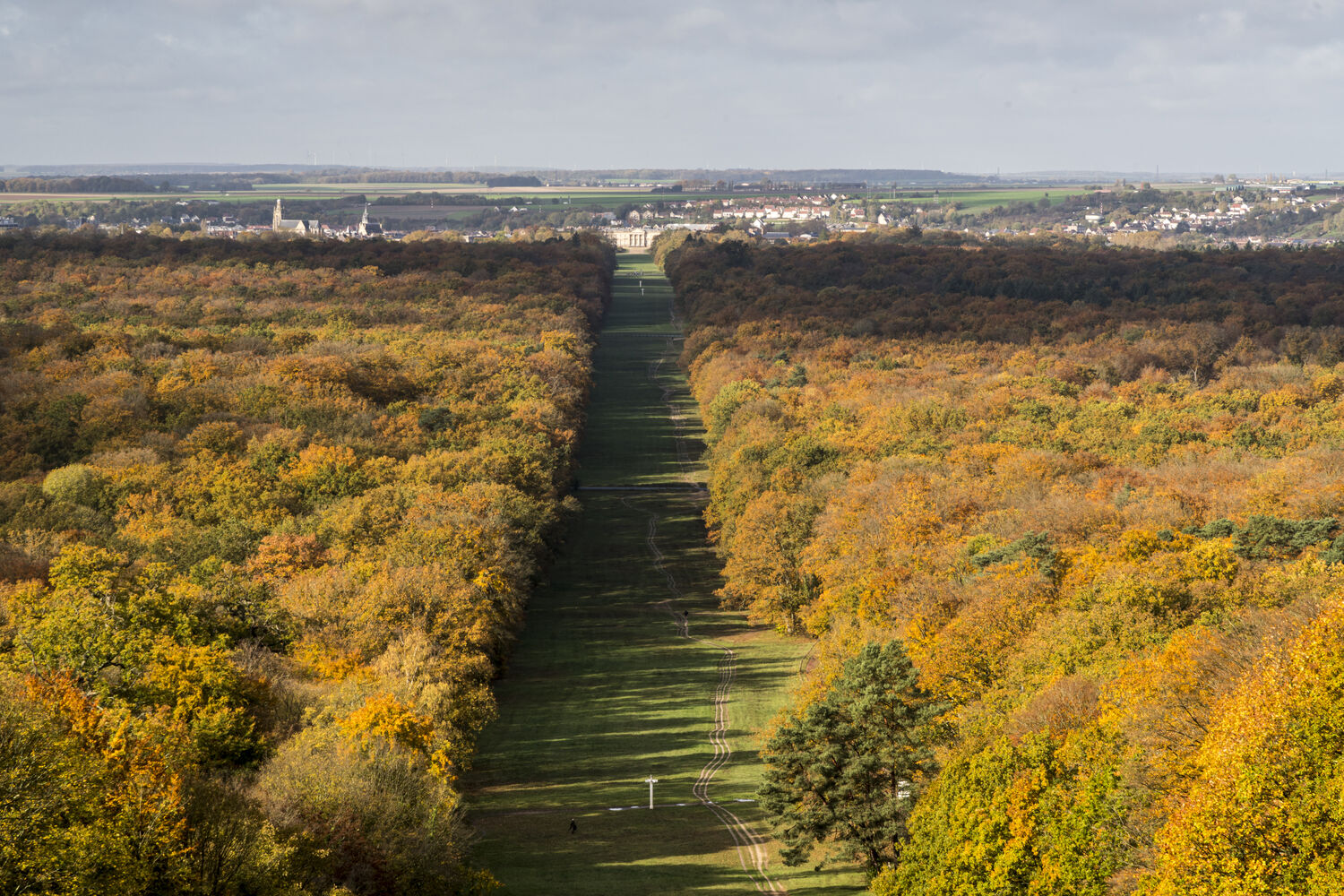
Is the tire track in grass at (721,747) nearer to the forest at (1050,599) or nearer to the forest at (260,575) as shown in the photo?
the forest at (1050,599)

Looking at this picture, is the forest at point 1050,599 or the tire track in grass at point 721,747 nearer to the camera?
the forest at point 1050,599

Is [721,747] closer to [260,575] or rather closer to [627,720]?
[627,720]

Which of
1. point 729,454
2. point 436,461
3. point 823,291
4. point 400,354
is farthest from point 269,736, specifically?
point 823,291

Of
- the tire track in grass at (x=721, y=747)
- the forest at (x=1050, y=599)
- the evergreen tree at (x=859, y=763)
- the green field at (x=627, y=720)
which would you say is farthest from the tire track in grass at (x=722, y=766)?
the evergreen tree at (x=859, y=763)

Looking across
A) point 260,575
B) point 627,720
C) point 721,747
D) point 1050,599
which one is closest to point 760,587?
point 627,720

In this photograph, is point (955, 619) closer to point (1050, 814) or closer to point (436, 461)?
point (1050, 814)
